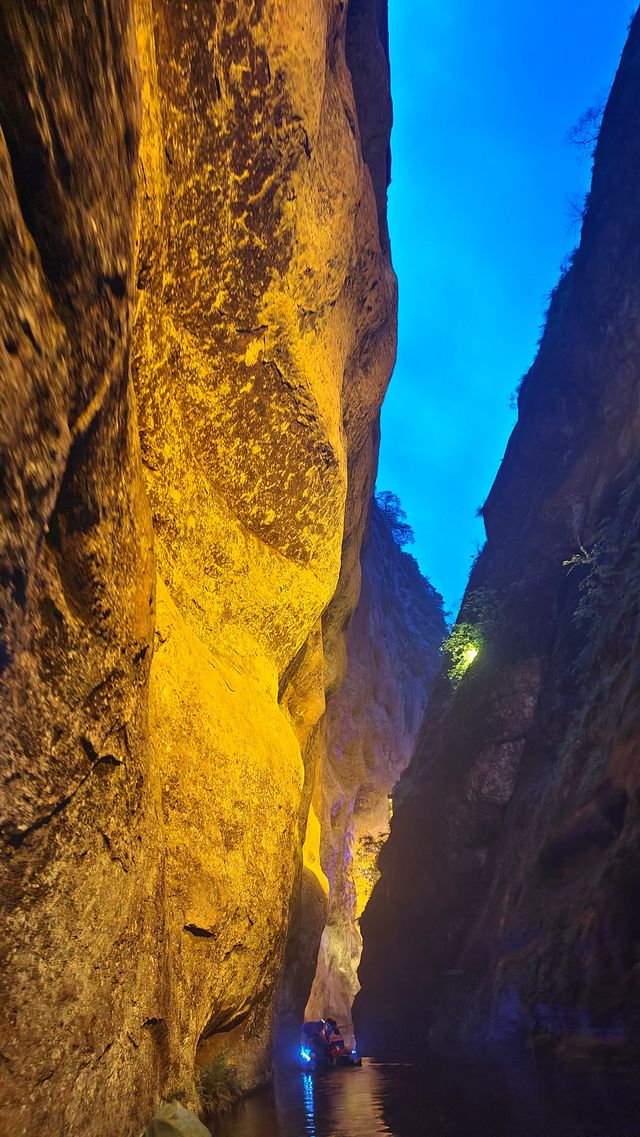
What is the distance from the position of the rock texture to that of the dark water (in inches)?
712

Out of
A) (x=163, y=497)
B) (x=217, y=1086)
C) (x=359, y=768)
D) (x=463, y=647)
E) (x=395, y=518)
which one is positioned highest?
(x=395, y=518)

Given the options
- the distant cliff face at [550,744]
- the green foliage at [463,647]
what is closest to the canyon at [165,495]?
the distant cliff face at [550,744]

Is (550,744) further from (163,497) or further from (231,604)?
(163,497)

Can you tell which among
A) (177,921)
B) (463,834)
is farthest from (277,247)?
(463,834)

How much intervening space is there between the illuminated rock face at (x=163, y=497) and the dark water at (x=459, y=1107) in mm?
1136

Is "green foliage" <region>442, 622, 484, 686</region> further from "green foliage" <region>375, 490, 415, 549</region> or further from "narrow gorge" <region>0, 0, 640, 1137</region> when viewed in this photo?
"green foliage" <region>375, 490, 415, 549</region>

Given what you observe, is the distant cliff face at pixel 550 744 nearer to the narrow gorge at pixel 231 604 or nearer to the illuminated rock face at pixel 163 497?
the narrow gorge at pixel 231 604

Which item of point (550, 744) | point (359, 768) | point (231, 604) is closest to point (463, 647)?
point (550, 744)

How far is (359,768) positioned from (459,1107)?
25922 millimetres

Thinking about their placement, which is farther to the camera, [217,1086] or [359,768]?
[359,768]

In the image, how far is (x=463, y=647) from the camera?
24.7 metres

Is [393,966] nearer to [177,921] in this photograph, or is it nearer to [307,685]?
[307,685]

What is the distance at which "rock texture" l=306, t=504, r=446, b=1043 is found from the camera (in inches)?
1246

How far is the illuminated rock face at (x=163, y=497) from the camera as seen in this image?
338cm
